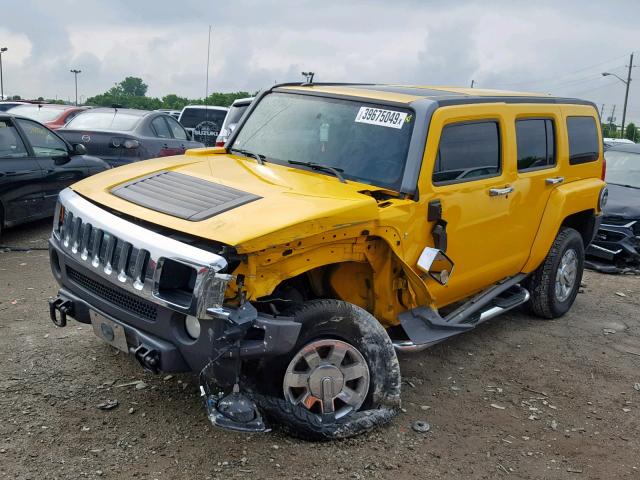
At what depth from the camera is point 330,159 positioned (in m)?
4.57

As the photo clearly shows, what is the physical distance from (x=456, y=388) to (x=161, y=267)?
237 cm

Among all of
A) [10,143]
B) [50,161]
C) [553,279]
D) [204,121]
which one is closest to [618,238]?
[553,279]

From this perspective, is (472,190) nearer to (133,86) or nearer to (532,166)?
(532,166)

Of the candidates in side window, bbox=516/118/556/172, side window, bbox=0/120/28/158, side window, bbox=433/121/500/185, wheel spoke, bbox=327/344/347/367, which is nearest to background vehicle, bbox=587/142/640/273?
side window, bbox=516/118/556/172

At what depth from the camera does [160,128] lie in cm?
1169

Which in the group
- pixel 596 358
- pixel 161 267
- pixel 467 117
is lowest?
pixel 596 358

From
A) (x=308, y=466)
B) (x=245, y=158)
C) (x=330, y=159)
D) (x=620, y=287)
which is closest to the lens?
(x=308, y=466)

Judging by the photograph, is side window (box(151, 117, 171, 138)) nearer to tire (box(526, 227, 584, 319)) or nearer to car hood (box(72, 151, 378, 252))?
car hood (box(72, 151, 378, 252))

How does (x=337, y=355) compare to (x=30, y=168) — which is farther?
(x=30, y=168)

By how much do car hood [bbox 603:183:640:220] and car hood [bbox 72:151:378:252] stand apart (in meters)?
5.54

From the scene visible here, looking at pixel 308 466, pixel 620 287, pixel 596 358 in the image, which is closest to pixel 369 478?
pixel 308 466

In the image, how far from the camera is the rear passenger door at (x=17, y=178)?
24.7 feet

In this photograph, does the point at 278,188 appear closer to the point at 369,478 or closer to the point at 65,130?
the point at 369,478

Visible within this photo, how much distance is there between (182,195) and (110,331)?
0.84m
